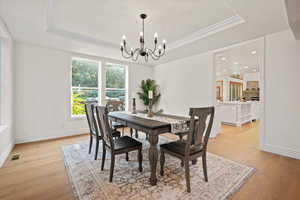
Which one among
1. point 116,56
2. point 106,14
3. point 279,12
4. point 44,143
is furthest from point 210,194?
point 116,56

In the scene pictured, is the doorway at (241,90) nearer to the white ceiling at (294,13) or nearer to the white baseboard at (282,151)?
the white baseboard at (282,151)

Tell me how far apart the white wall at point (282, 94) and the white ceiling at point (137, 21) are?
0.37m

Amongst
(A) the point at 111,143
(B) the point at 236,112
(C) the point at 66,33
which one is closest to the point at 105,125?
(A) the point at 111,143

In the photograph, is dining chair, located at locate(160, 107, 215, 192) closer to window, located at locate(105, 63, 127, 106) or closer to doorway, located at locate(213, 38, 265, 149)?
doorway, located at locate(213, 38, 265, 149)

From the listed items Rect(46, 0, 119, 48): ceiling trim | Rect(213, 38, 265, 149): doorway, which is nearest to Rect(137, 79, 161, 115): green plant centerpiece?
Rect(46, 0, 119, 48): ceiling trim

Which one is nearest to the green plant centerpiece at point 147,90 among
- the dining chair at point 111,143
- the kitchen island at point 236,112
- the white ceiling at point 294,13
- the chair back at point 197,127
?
the kitchen island at point 236,112

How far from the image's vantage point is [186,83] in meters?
4.57

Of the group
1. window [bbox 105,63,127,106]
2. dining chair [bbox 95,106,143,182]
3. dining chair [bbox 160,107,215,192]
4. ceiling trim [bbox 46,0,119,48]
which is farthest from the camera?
window [bbox 105,63,127,106]

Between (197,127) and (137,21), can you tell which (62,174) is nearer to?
(197,127)

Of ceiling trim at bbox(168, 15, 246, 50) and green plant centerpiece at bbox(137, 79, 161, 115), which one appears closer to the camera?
ceiling trim at bbox(168, 15, 246, 50)

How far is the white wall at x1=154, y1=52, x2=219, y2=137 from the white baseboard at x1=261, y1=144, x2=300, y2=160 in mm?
1180

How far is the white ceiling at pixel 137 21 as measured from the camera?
2.06 meters

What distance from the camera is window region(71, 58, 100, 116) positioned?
4176 mm

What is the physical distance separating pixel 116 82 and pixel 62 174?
3.43 metres
